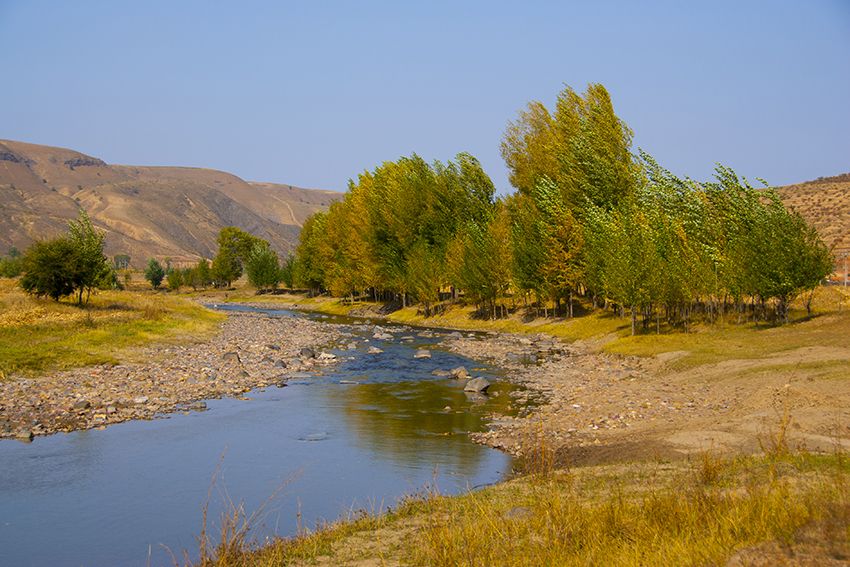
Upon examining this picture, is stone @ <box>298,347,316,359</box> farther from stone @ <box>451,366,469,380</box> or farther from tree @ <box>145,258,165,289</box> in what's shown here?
tree @ <box>145,258,165,289</box>

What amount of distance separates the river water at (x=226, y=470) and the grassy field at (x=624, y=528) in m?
1.09

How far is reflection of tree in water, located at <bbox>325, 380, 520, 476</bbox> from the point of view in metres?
23.8

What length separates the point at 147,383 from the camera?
35719 millimetres

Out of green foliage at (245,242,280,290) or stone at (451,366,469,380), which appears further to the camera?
green foliage at (245,242,280,290)

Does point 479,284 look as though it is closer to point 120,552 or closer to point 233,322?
point 233,322

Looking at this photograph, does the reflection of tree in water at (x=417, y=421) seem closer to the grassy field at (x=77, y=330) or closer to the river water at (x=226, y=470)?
the river water at (x=226, y=470)

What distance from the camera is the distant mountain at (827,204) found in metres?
106

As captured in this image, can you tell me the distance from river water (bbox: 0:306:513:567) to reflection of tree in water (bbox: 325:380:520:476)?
0.06 metres

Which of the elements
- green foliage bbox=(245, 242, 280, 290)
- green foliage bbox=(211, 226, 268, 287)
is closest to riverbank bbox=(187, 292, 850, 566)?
green foliage bbox=(245, 242, 280, 290)

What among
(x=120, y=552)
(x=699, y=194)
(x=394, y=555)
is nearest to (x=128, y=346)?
(x=120, y=552)

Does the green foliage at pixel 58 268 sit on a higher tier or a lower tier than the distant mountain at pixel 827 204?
lower

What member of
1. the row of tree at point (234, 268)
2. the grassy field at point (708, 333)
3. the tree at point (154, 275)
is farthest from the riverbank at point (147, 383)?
the tree at point (154, 275)

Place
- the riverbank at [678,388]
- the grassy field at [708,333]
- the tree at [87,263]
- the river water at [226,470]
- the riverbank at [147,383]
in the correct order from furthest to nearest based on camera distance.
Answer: the tree at [87,263], the grassy field at [708,333], the riverbank at [147,383], the riverbank at [678,388], the river water at [226,470]

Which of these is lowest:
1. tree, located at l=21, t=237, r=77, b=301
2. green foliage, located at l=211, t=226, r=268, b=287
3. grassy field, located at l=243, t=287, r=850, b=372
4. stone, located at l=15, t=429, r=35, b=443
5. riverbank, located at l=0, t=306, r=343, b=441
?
stone, located at l=15, t=429, r=35, b=443
